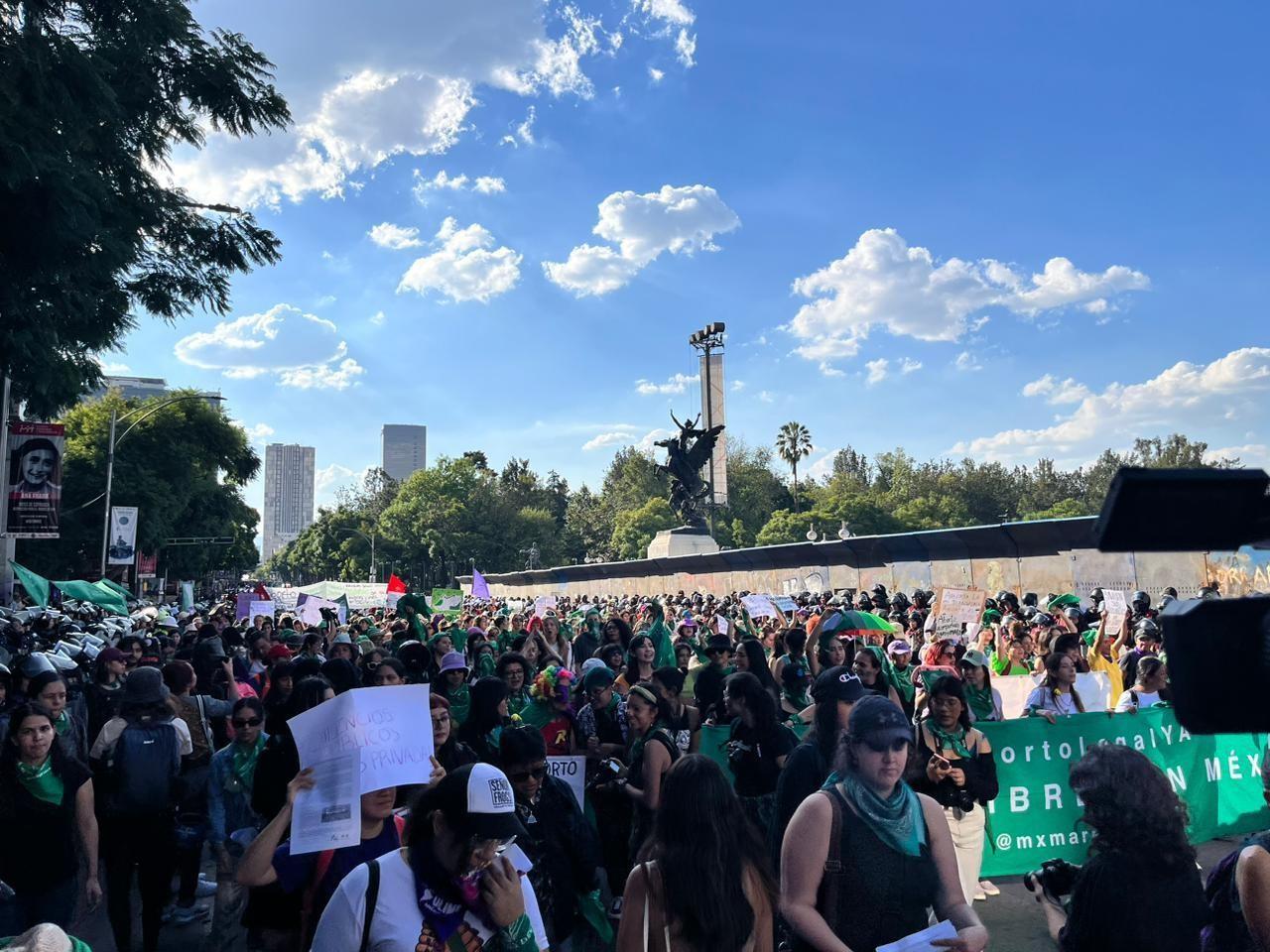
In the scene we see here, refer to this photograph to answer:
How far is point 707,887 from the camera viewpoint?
9.14ft

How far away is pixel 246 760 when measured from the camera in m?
5.32

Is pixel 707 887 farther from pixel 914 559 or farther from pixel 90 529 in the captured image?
pixel 90 529

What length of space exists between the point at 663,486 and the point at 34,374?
97.9 meters

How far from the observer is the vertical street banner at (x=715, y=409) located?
77.4 metres

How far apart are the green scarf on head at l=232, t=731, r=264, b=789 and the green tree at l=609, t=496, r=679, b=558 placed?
79.0 meters

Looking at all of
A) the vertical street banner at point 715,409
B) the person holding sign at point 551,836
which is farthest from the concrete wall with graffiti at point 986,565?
the vertical street banner at point 715,409

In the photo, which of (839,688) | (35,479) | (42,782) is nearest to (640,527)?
(35,479)

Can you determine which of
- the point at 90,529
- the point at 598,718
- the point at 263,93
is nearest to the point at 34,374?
the point at 263,93

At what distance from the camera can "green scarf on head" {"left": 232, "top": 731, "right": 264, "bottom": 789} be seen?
5.25m

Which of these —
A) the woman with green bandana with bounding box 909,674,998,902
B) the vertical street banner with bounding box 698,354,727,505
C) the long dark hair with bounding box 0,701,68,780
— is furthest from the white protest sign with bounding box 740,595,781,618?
the vertical street banner with bounding box 698,354,727,505

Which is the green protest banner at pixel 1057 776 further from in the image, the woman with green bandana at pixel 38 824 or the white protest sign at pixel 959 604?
the woman with green bandana at pixel 38 824

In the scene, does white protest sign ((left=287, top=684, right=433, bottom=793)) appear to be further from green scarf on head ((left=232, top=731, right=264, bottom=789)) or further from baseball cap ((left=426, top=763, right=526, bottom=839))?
green scarf on head ((left=232, top=731, right=264, bottom=789))

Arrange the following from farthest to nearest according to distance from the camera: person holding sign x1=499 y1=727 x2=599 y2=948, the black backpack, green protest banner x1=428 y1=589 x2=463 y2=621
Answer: green protest banner x1=428 y1=589 x2=463 y2=621
the black backpack
person holding sign x1=499 y1=727 x2=599 y2=948

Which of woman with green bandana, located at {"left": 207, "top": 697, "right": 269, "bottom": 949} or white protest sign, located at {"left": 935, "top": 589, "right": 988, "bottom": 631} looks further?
white protest sign, located at {"left": 935, "top": 589, "right": 988, "bottom": 631}
